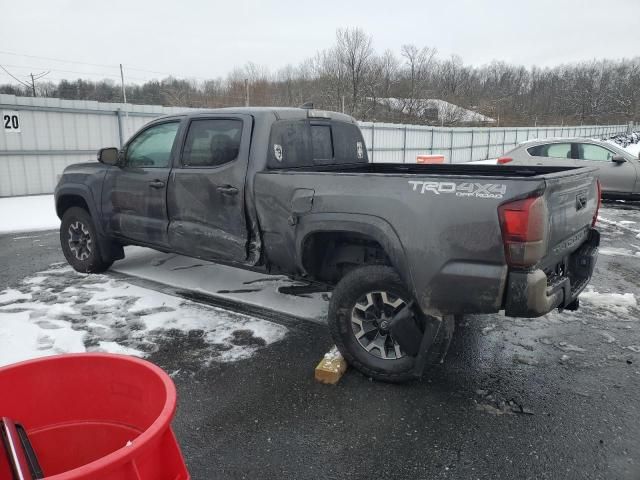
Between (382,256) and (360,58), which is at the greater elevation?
(360,58)

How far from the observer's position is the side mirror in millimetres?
5270

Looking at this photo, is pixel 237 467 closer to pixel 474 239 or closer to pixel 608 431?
pixel 474 239

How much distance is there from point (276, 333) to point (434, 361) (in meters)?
1.52

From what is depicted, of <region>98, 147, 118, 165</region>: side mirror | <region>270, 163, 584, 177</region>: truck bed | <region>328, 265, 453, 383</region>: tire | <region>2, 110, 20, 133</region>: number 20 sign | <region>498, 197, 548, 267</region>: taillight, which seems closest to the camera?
<region>498, 197, 548, 267</region>: taillight

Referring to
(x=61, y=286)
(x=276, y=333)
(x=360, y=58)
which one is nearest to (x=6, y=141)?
(x=61, y=286)

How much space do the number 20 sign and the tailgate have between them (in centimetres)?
1313

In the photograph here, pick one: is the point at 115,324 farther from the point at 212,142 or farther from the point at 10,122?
the point at 10,122

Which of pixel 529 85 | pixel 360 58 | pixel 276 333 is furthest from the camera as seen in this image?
pixel 529 85

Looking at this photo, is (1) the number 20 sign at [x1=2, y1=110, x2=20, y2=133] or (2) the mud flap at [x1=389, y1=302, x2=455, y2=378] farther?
(1) the number 20 sign at [x1=2, y1=110, x2=20, y2=133]

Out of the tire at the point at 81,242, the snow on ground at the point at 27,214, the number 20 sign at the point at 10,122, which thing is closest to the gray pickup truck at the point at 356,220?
the tire at the point at 81,242

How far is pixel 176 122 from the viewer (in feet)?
16.0

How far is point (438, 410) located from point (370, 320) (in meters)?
0.76

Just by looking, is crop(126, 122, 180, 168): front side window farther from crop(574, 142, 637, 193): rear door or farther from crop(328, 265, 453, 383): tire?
crop(574, 142, 637, 193): rear door

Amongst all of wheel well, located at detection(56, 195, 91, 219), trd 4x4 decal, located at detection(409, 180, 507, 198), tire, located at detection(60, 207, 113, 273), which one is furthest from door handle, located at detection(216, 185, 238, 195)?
wheel well, located at detection(56, 195, 91, 219)
